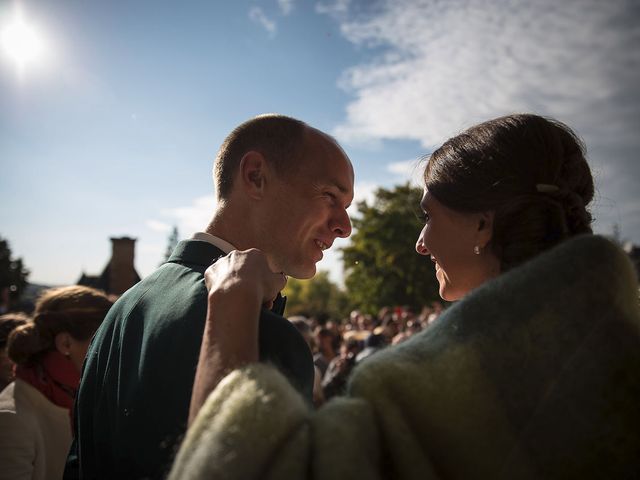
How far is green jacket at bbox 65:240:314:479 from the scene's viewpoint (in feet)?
4.96

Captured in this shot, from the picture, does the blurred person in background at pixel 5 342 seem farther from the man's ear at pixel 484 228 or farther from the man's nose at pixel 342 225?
the man's ear at pixel 484 228

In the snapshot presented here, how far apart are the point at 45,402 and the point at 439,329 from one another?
10.3 ft

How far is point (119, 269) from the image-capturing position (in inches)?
420

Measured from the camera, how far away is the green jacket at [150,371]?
151 cm

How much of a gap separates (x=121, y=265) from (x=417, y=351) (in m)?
10.6

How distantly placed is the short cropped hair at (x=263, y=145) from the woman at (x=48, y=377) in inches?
70.5

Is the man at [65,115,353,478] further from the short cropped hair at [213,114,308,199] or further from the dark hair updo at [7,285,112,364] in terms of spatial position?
the dark hair updo at [7,285,112,364]

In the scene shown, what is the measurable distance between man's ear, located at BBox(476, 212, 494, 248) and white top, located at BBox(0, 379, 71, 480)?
296cm

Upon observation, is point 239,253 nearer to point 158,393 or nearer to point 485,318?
point 158,393

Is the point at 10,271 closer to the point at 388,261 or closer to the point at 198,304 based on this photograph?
the point at 388,261

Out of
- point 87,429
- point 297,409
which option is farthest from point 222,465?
point 87,429

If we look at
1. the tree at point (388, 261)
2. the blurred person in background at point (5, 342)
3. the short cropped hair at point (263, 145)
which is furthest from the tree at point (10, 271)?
the short cropped hair at point (263, 145)

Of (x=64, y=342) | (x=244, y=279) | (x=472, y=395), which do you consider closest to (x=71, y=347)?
(x=64, y=342)

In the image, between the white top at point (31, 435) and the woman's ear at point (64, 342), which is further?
the woman's ear at point (64, 342)
